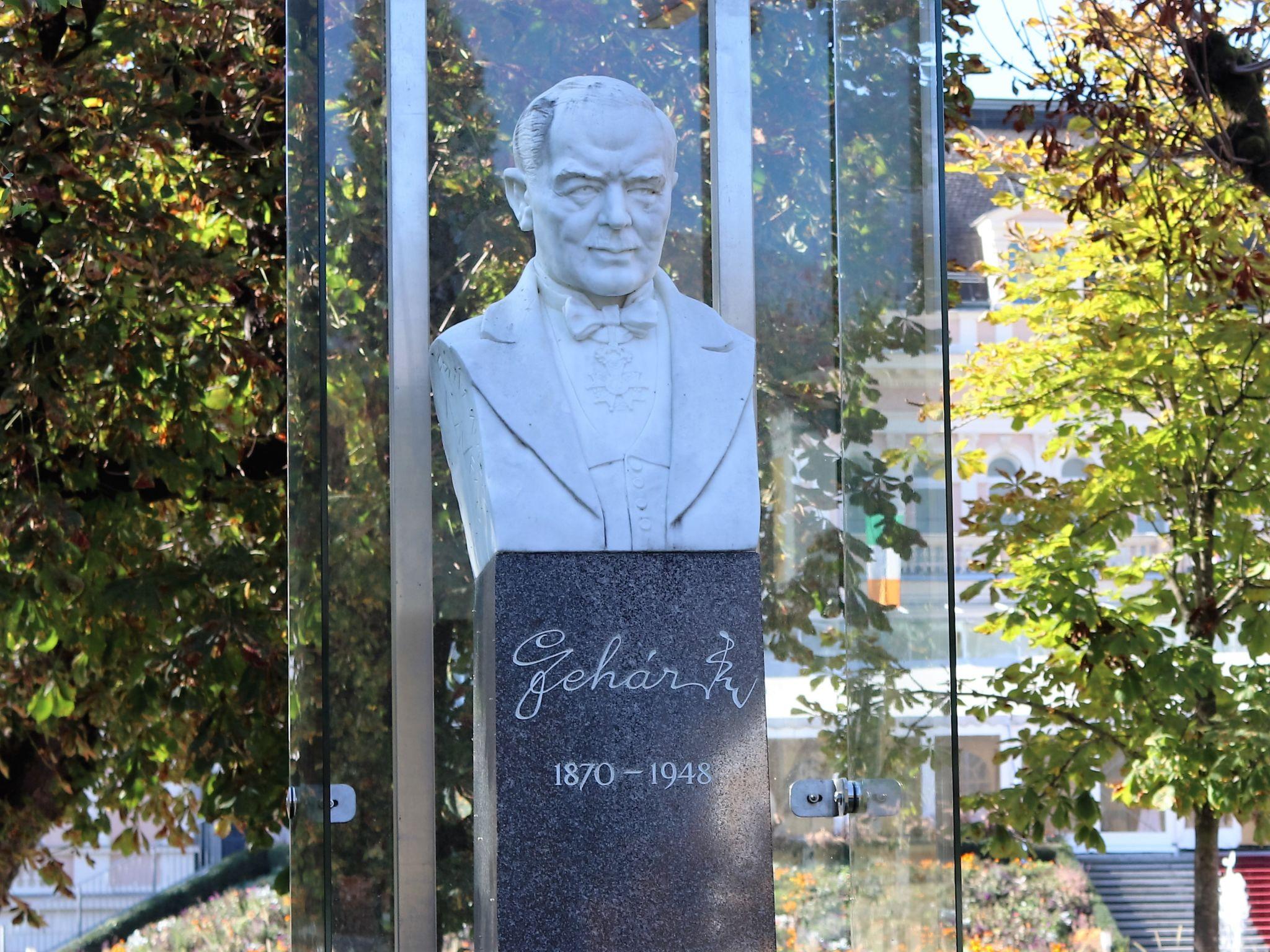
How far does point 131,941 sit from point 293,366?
30.5 ft

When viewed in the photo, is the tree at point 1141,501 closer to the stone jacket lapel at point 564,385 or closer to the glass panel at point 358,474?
the stone jacket lapel at point 564,385

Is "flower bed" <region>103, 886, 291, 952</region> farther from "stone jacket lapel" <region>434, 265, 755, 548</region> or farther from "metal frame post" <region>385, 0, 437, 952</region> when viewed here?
"stone jacket lapel" <region>434, 265, 755, 548</region>

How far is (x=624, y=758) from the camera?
4.52 metres

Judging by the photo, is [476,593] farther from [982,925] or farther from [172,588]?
[982,925]

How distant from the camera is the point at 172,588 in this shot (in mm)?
7395

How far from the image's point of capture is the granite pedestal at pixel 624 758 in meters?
4.43

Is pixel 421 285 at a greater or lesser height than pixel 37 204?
lesser

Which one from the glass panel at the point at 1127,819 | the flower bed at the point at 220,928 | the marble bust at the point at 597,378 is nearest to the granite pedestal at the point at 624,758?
the marble bust at the point at 597,378

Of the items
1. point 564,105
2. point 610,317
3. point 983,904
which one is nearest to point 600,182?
point 564,105

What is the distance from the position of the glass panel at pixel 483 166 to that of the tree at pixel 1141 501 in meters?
2.80

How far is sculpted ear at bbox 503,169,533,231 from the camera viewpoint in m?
4.95

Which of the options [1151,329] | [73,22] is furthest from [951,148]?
[73,22]

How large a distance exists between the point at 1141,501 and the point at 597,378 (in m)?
4.47
